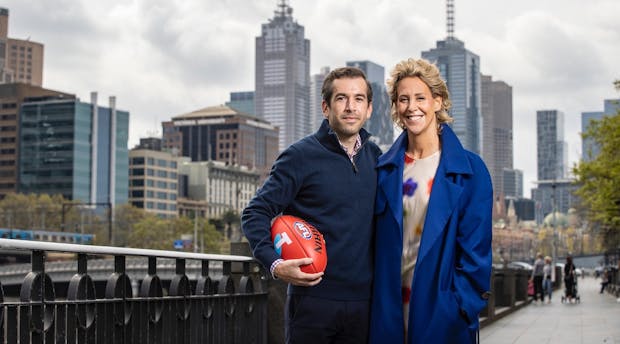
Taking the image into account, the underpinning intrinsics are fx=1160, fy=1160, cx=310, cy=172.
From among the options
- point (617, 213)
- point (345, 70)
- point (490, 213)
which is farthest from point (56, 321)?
point (617, 213)

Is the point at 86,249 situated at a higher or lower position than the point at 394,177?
lower

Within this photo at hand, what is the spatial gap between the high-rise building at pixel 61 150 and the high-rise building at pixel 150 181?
13593 mm

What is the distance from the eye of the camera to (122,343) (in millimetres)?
7266

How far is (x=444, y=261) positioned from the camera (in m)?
5.07

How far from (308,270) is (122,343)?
2.37 metres

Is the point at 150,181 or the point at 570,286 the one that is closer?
the point at 570,286

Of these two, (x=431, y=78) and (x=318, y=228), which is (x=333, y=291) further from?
(x=431, y=78)

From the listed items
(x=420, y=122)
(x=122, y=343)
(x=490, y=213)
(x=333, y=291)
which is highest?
(x=420, y=122)

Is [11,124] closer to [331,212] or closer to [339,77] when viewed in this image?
[339,77]

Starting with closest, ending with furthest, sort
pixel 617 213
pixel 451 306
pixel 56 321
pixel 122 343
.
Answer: pixel 451 306
pixel 56 321
pixel 122 343
pixel 617 213

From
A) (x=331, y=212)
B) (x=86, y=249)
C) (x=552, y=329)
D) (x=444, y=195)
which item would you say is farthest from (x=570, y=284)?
(x=444, y=195)

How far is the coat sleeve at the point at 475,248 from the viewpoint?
16.5ft

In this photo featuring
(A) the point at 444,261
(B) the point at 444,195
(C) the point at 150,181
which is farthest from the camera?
(C) the point at 150,181

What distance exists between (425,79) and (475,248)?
878 mm
